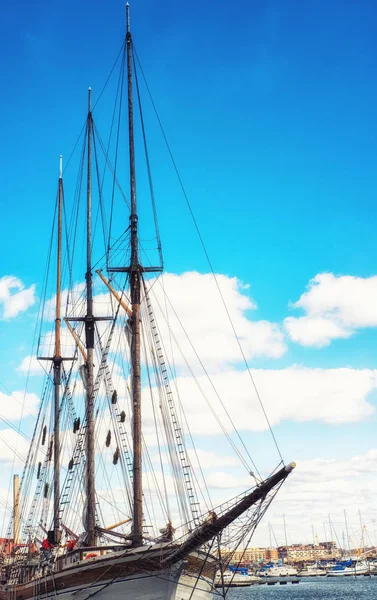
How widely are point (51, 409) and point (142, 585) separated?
3117cm

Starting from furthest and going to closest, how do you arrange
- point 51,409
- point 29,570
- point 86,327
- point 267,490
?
point 51,409 < point 86,327 < point 29,570 < point 267,490

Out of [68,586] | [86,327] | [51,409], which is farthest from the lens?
[51,409]

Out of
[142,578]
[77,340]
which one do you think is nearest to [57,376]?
[77,340]

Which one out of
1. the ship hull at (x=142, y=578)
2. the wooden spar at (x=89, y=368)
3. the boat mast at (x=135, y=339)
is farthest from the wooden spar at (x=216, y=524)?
the wooden spar at (x=89, y=368)

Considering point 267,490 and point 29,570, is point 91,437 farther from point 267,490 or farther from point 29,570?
point 267,490

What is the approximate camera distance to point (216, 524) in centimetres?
3122

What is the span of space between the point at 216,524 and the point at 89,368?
24271mm

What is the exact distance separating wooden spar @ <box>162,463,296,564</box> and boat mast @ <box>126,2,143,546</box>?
378 centimetres

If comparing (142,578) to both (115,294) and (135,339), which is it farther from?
(115,294)

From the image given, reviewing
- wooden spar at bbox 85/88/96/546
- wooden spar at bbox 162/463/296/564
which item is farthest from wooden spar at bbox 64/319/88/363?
wooden spar at bbox 162/463/296/564

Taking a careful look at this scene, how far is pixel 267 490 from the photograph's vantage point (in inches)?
1205

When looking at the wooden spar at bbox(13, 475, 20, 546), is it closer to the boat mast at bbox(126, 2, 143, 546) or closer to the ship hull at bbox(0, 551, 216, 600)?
the boat mast at bbox(126, 2, 143, 546)

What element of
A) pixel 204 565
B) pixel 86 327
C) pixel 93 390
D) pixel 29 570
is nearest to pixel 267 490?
pixel 204 565

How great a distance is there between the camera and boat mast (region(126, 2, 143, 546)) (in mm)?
35031
